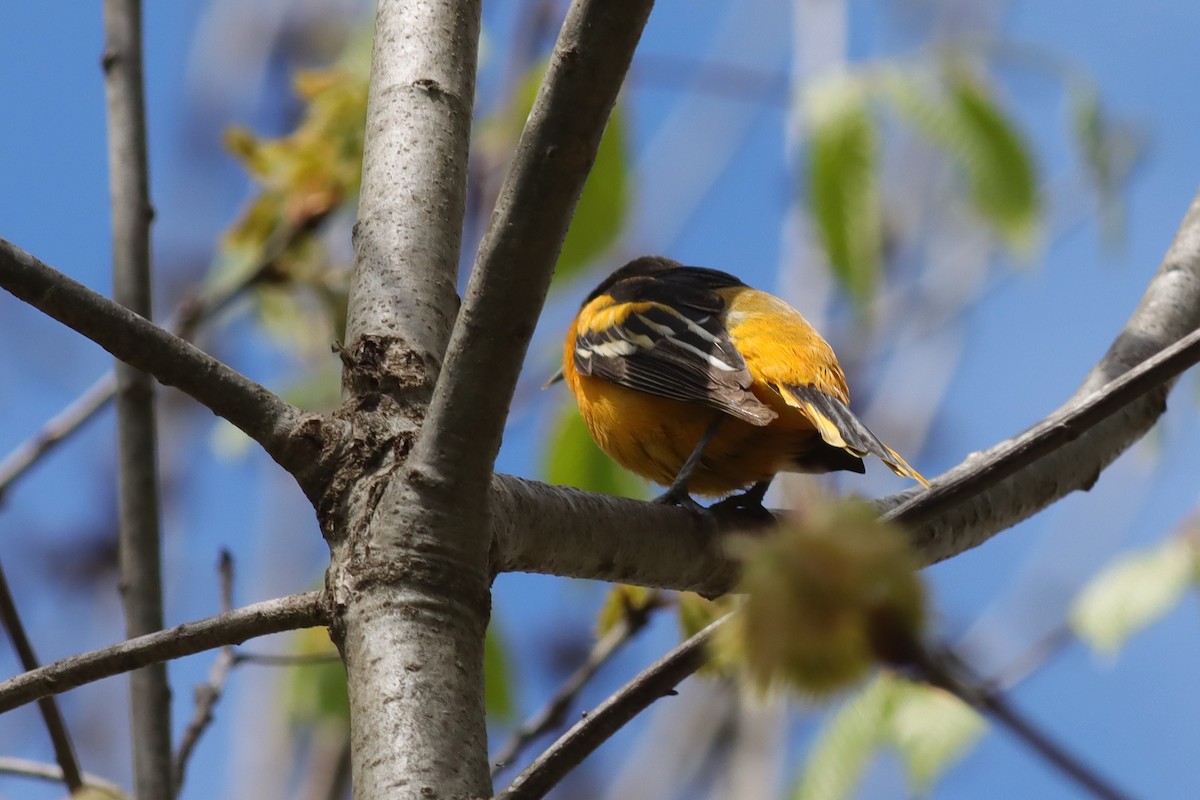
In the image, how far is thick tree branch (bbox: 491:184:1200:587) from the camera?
129cm

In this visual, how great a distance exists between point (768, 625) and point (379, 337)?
4.89 feet

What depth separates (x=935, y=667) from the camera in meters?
0.72

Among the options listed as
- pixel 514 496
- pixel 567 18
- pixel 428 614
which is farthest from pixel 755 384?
pixel 567 18

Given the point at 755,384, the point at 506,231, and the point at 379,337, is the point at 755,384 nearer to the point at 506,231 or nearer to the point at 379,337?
the point at 379,337

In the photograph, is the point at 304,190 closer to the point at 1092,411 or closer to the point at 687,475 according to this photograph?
the point at 687,475

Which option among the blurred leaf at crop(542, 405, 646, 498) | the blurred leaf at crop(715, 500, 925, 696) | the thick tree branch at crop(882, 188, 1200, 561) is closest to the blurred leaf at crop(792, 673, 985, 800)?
the thick tree branch at crop(882, 188, 1200, 561)

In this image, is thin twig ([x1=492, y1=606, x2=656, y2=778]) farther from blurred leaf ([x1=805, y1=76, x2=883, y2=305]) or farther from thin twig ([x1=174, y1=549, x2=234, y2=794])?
blurred leaf ([x1=805, y1=76, x2=883, y2=305])

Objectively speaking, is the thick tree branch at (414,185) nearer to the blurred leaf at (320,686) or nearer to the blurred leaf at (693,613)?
the blurred leaf at (693,613)

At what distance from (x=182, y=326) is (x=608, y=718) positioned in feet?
8.24

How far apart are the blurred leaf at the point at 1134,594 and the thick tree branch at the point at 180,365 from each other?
2772 mm

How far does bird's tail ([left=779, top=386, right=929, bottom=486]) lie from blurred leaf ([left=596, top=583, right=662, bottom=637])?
2.14ft

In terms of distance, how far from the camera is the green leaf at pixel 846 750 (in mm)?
3500

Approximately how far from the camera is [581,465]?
4215 mm

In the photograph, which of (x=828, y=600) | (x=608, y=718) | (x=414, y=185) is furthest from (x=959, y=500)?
(x=414, y=185)
